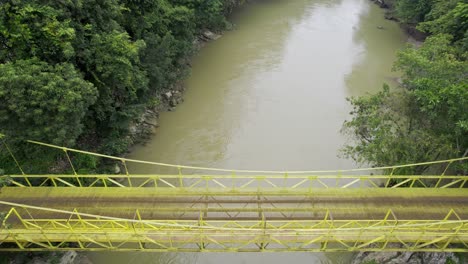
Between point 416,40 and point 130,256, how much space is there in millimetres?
31434

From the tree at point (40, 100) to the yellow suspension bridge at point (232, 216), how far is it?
0.85 meters

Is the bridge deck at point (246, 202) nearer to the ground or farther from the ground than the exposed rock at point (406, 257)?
farther from the ground

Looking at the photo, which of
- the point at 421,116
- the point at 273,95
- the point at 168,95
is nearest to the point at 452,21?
the point at 421,116

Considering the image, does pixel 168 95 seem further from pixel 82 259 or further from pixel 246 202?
pixel 246 202

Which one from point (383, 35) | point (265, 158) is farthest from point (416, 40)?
point (265, 158)

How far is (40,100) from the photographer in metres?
12.2

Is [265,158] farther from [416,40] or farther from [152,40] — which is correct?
[416,40]

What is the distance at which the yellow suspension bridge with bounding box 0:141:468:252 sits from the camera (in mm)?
11219

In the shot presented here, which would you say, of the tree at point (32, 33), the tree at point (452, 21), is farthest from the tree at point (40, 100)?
the tree at point (452, 21)

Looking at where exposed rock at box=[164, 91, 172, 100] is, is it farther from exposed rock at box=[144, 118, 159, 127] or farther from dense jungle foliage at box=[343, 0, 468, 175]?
dense jungle foliage at box=[343, 0, 468, 175]

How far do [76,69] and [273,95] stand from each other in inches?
559

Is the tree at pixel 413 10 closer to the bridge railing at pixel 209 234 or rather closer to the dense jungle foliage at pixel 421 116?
the dense jungle foliage at pixel 421 116

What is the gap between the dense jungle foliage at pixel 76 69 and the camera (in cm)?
1233

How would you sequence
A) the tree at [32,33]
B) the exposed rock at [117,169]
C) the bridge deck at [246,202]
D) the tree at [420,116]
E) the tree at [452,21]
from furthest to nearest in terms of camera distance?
the tree at [452,21] → the exposed rock at [117,169] → the tree at [420,116] → the bridge deck at [246,202] → the tree at [32,33]
